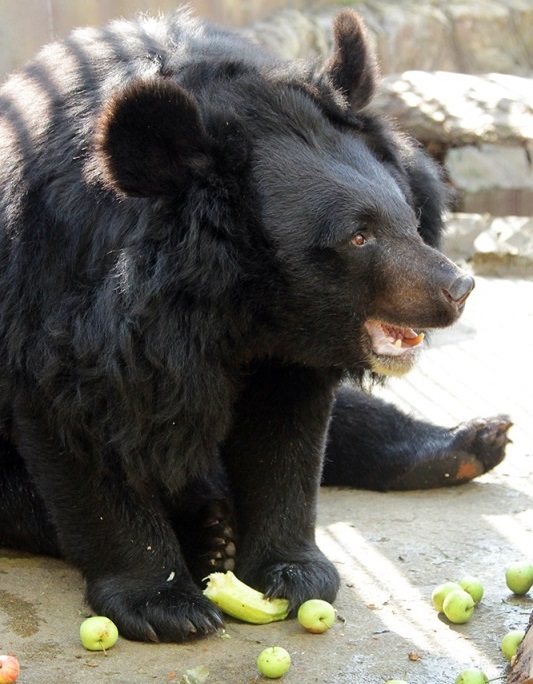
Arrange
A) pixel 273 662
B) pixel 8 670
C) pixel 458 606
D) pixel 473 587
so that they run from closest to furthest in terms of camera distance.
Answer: pixel 8 670 < pixel 273 662 < pixel 458 606 < pixel 473 587

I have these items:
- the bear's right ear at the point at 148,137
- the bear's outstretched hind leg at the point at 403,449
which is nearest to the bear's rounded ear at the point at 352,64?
the bear's right ear at the point at 148,137

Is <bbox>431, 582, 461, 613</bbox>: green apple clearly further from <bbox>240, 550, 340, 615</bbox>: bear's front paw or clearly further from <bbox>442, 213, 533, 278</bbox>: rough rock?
<bbox>442, 213, 533, 278</bbox>: rough rock

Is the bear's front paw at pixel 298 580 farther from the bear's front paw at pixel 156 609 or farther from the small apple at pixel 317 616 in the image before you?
the bear's front paw at pixel 156 609

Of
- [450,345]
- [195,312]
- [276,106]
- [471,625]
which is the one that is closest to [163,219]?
[195,312]

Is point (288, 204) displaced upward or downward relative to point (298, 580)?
upward

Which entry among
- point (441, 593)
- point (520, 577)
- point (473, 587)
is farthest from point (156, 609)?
point (520, 577)

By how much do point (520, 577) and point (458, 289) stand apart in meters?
1.07

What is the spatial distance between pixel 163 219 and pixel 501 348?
168 inches

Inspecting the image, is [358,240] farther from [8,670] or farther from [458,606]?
[8,670]

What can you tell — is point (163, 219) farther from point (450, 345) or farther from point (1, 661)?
point (450, 345)

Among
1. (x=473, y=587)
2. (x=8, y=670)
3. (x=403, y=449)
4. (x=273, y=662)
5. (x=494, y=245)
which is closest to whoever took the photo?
(x=8, y=670)

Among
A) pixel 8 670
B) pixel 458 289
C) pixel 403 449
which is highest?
pixel 458 289

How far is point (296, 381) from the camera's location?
407cm

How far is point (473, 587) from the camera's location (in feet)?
13.0
